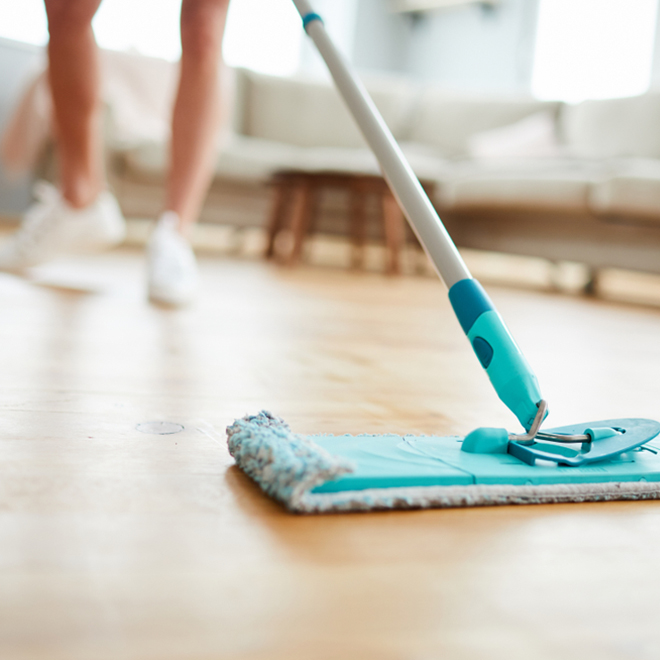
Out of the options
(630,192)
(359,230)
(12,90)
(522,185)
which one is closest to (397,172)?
(630,192)

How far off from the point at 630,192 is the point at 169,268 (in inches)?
60.7

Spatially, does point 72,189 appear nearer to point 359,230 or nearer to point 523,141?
point 359,230

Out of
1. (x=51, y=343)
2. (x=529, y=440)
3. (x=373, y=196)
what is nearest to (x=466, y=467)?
(x=529, y=440)

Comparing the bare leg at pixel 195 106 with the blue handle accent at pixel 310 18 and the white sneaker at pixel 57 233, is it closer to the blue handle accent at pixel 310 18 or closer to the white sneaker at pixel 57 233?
the white sneaker at pixel 57 233

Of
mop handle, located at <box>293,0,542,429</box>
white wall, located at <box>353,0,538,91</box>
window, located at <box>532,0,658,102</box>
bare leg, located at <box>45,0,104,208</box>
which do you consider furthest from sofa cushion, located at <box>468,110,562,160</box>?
mop handle, located at <box>293,0,542,429</box>

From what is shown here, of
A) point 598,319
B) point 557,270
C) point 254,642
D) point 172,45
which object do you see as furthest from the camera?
point 172,45

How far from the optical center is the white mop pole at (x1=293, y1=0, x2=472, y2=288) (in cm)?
55

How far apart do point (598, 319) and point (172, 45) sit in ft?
14.7

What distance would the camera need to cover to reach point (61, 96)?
4.66ft

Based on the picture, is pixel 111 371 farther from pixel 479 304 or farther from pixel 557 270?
pixel 557 270

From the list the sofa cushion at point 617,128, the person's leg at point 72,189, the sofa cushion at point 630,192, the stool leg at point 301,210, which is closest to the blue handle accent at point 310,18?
the person's leg at point 72,189

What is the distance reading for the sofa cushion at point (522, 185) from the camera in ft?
8.25

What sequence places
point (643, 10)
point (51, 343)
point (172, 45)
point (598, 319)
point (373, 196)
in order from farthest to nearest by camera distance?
point (172, 45)
point (643, 10)
point (373, 196)
point (598, 319)
point (51, 343)

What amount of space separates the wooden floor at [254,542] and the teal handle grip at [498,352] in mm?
72
